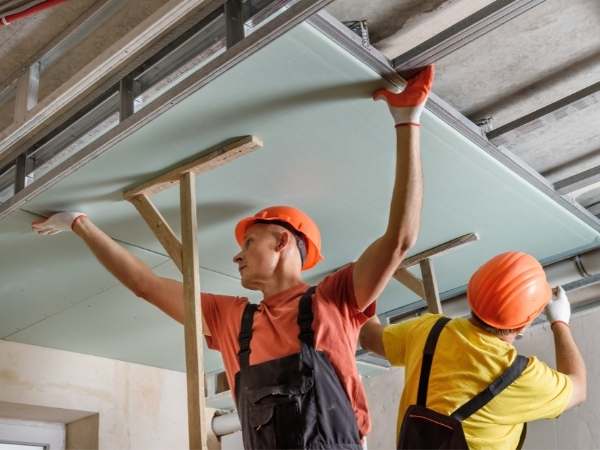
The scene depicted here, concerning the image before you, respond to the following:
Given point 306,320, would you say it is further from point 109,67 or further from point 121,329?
point 121,329

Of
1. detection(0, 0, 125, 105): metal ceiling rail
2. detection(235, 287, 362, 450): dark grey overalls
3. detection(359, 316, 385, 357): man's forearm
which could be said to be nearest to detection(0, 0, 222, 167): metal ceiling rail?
detection(0, 0, 125, 105): metal ceiling rail

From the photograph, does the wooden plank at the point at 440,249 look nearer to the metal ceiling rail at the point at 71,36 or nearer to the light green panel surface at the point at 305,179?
the light green panel surface at the point at 305,179

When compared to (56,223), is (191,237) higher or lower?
lower

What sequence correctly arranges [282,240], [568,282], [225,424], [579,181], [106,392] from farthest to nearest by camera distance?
[225,424] < [106,392] < [568,282] < [579,181] < [282,240]

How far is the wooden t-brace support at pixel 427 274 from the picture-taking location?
380cm

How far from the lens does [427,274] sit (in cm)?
396

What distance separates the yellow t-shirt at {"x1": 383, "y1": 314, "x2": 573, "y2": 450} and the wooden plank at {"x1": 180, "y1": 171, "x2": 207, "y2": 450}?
2.26 ft

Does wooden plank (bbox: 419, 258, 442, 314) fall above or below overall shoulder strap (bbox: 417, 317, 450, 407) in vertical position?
above

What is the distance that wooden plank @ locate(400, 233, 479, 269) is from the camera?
3770 millimetres

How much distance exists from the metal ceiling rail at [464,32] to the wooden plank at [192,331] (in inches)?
38.8

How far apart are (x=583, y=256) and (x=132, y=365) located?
9.57 feet

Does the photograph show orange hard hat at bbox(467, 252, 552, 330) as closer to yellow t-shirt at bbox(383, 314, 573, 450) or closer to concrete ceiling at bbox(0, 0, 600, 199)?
yellow t-shirt at bbox(383, 314, 573, 450)

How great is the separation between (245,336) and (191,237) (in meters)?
0.53

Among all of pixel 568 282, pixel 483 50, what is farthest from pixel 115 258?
pixel 568 282
